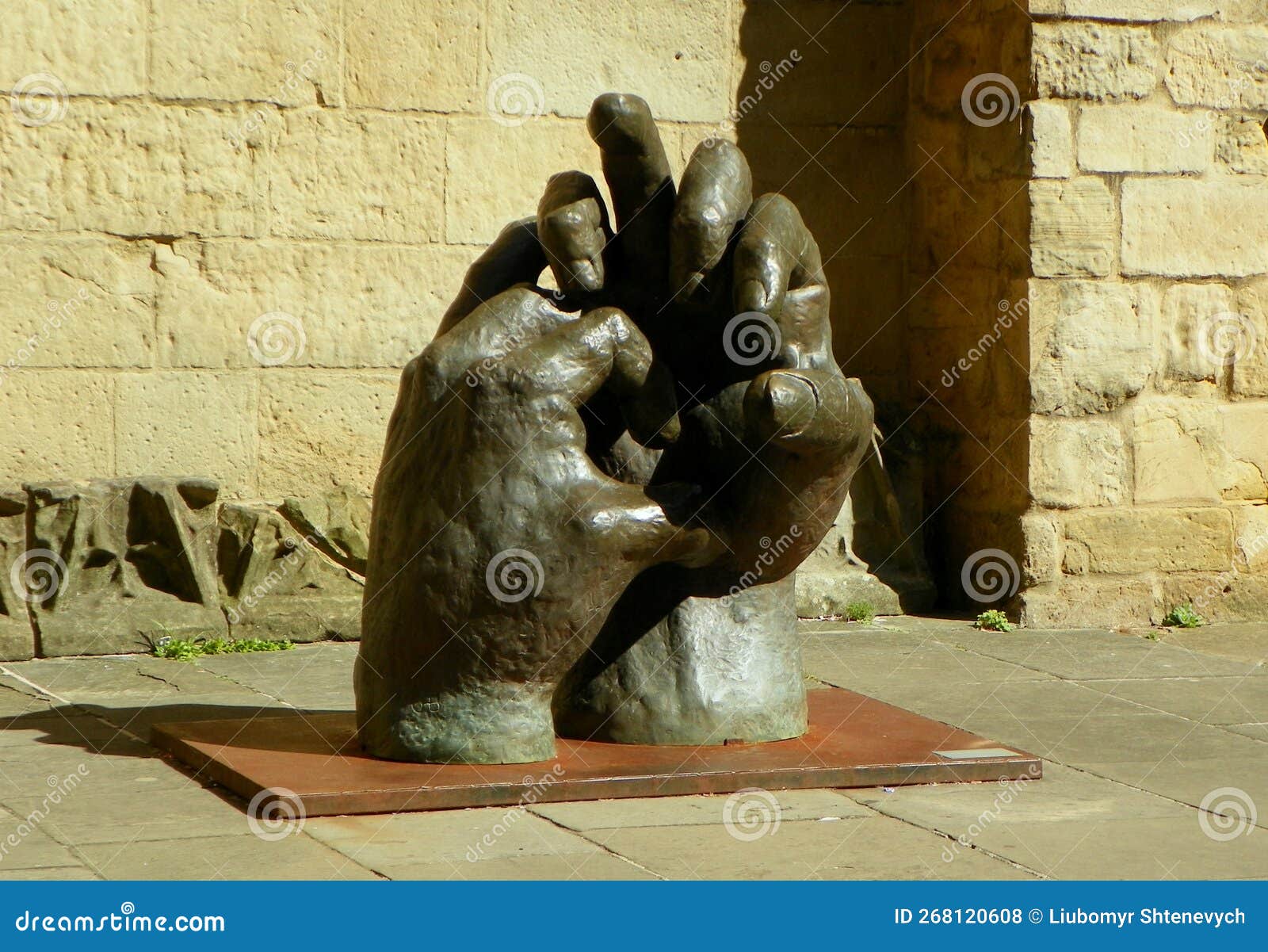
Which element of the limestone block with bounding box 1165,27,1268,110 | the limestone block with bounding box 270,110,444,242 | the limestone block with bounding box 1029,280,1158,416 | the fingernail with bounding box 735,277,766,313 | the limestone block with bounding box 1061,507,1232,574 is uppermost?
the limestone block with bounding box 1165,27,1268,110

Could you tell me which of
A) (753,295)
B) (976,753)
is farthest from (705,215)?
(976,753)

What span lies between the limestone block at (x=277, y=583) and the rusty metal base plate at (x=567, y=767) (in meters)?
1.72

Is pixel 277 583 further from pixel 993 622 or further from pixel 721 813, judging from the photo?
pixel 721 813

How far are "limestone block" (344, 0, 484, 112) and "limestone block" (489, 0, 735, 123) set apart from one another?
88 millimetres

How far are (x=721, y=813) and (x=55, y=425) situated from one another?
3470 mm

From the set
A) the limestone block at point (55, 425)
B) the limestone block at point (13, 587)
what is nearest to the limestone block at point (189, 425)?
the limestone block at point (55, 425)

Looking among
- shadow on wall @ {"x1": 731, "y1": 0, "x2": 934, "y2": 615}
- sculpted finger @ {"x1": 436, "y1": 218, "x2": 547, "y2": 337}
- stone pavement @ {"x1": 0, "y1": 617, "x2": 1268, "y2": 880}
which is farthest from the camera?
shadow on wall @ {"x1": 731, "y1": 0, "x2": 934, "y2": 615}

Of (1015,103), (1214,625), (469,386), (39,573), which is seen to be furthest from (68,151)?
(1214,625)

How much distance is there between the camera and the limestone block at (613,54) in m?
6.90

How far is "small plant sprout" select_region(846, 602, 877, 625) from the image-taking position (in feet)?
22.6

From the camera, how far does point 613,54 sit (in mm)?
7055

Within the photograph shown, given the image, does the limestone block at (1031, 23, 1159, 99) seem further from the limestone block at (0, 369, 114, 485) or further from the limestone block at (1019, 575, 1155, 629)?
the limestone block at (0, 369, 114, 485)

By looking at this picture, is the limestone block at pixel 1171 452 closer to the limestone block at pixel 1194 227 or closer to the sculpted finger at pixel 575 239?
the limestone block at pixel 1194 227

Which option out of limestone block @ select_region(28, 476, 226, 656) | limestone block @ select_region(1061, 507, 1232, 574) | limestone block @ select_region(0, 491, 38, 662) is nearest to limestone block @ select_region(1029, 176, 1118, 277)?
limestone block @ select_region(1061, 507, 1232, 574)
